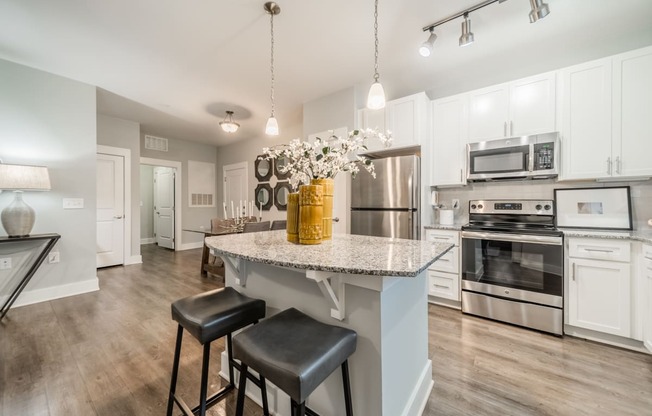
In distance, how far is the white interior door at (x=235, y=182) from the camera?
6049mm

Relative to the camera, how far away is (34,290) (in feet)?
9.71

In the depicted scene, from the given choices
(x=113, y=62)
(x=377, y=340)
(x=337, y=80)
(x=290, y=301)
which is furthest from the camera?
(x=337, y=80)

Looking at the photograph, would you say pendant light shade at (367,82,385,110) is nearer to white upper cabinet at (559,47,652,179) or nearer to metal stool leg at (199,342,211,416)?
metal stool leg at (199,342,211,416)

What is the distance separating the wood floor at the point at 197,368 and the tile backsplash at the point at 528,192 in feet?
3.90

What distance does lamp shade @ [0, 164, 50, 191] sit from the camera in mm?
2533

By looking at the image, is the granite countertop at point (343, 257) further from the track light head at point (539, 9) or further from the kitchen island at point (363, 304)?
the track light head at point (539, 9)

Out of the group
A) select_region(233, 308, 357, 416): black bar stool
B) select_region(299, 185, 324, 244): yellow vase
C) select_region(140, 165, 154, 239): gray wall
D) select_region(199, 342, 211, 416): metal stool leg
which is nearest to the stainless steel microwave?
select_region(299, 185, 324, 244): yellow vase

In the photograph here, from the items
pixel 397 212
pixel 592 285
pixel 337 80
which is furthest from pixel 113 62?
pixel 592 285

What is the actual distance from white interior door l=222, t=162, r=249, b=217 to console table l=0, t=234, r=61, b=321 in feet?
11.0

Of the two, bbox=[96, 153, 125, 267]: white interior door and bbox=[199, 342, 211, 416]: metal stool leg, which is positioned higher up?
bbox=[96, 153, 125, 267]: white interior door

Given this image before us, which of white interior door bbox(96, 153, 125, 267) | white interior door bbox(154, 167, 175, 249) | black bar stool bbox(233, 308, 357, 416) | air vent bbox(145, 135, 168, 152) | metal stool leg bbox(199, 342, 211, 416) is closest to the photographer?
black bar stool bbox(233, 308, 357, 416)

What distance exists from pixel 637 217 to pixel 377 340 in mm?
2926

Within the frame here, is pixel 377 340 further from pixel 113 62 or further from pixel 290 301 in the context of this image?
pixel 113 62

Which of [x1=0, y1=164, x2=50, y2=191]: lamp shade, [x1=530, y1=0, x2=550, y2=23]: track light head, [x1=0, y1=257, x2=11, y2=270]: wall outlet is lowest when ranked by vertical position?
[x1=0, y1=257, x2=11, y2=270]: wall outlet
